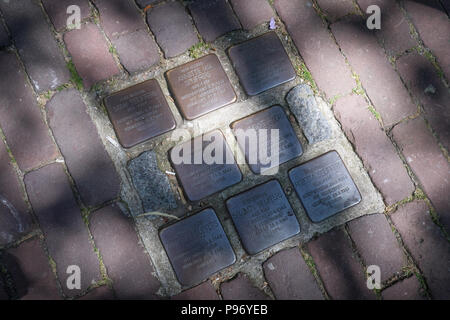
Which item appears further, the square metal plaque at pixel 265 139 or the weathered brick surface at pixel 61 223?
the square metal plaque at pixel 265 139

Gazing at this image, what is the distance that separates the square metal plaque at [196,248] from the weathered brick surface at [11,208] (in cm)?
71

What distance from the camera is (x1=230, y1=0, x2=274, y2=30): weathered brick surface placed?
2131mm

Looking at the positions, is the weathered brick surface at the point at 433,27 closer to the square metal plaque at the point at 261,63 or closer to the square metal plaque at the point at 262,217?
the square metal plaque at the point at 261,63

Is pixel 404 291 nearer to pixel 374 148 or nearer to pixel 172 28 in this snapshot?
pixel 374 148

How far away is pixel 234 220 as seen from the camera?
6.36 feet

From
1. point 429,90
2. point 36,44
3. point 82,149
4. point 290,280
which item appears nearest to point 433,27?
point 429,90

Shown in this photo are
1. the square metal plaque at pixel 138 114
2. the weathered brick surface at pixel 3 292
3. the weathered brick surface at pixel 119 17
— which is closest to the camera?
the weathered brick surface at pixel 3 292

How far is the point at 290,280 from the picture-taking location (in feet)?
6.27

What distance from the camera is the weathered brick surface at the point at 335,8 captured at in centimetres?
217

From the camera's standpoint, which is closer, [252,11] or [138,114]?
[138,114]

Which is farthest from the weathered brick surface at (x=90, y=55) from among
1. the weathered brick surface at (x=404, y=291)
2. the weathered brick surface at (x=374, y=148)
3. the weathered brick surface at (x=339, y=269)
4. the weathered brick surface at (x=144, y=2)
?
the weathered brick surface at (x=404, y=291)

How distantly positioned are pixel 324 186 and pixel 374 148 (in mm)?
357

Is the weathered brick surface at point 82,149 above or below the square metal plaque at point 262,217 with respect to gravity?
above

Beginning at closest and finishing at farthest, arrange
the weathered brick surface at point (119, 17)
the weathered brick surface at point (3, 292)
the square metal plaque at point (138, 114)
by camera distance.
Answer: the weathered brick surface at point (3, 292) < the square metal plaque at point (138, 114) < the weathered brick surface at point (119, 17)
